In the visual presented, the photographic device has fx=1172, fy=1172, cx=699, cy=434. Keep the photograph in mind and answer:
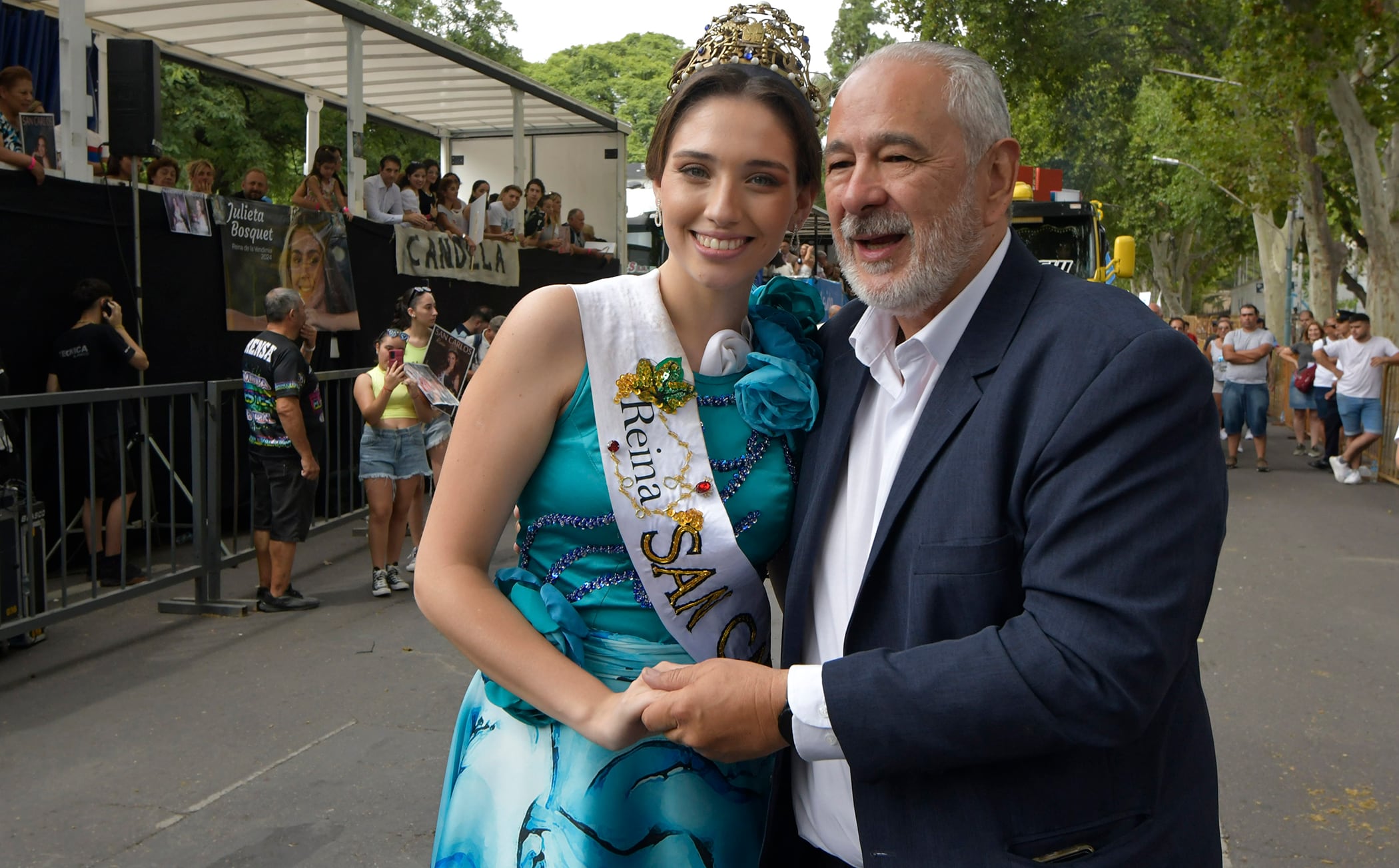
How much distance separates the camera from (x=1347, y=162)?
941 inches

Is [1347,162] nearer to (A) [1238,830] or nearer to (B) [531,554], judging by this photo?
(A) [1238,830]

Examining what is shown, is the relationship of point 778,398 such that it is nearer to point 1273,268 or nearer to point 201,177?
point 201,177

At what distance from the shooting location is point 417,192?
12.0 meters

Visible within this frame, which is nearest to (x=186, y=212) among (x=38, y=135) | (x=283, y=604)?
(x=38, y=135)

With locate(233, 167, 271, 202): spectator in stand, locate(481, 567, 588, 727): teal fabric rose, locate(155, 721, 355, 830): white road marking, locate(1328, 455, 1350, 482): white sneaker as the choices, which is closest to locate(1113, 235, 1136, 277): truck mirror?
locate(1328, 455, 1350, 482): white sneaker

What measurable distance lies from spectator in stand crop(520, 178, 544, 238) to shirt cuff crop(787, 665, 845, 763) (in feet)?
43.4

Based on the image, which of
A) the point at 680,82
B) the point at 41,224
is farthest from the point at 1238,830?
the point at 41,224

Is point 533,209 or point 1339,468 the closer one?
point 1339,468

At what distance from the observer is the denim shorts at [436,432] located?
829cm

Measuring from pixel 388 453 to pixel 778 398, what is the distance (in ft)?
19.9

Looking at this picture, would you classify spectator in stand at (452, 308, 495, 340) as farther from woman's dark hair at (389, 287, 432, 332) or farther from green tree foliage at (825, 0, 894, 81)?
green tree foliage at (825, 0, 894, 81)

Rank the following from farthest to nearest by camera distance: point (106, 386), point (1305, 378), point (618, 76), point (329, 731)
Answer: point (618, 76) → point (1305, 378) → point (106, 386) → point (329, 731)

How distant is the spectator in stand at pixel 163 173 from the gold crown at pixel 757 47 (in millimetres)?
8997

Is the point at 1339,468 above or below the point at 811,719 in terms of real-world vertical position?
below
